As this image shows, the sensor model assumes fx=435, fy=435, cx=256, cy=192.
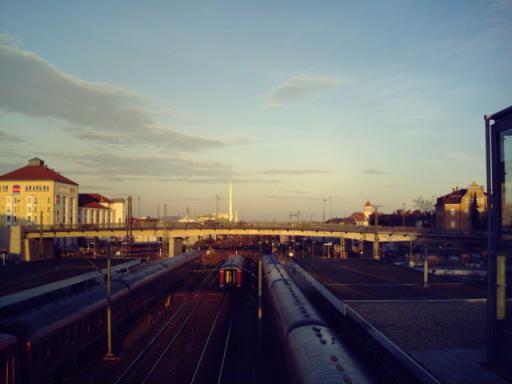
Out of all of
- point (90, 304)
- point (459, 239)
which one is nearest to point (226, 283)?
point (90, 304)

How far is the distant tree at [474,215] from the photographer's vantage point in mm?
101562

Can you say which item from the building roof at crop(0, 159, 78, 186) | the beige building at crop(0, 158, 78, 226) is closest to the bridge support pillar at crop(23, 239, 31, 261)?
the beige building at crop(0, 158, 78, 226)

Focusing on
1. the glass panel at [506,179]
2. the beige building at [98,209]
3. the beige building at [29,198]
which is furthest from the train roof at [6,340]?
the beige building at [98,209]

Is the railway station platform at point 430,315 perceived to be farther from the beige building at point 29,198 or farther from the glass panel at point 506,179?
the beige building at point 29,198

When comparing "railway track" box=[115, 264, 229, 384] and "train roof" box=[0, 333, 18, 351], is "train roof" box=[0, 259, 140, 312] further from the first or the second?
"train roof" box=[0, 333, 18, 351]

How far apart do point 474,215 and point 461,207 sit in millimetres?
7814

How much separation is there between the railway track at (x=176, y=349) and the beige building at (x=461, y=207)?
287 ft

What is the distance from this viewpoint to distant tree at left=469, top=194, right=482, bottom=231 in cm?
10156

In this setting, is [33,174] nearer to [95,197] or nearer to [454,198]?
[95,197]

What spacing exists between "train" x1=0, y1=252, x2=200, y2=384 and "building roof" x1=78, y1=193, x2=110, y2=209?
11180cm

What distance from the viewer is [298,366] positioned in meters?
14.0

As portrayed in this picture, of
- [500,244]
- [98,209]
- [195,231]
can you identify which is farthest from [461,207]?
[98,209]

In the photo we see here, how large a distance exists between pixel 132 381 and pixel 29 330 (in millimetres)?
5424

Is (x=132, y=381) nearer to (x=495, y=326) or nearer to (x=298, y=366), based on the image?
(x=298, y=366)
